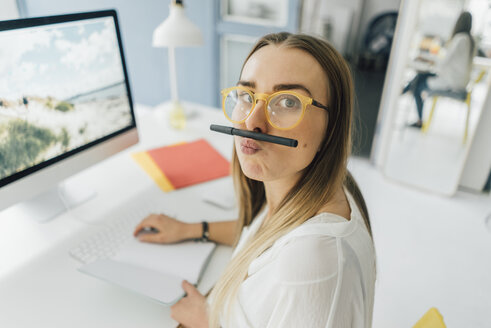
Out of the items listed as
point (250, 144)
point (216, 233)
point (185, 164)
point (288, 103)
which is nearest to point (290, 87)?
point (288, 103)

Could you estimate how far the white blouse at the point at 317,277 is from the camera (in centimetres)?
58

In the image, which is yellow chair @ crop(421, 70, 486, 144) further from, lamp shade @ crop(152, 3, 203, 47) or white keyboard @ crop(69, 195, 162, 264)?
white keyboard @ crop(69, 195, 162, 264)

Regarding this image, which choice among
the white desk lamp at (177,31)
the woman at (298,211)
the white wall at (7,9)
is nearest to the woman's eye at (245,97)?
the woman at (298,211)

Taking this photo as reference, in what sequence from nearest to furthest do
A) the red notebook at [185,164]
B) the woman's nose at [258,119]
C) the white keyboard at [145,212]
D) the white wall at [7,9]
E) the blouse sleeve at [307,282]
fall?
the blouse sleeve at [307,282] → the woman's nose at [258,119] → the white keyboard at [145,212] → the red notebook at [185,164] → the white wall at [7,9]

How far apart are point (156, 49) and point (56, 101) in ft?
7.46

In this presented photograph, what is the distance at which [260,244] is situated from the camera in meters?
0.74

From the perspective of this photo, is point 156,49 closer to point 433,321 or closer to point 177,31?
point 177,31

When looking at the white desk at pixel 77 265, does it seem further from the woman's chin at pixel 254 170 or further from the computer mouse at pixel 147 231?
the woman's chin at pixel 254 170

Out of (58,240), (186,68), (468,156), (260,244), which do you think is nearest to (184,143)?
(58,240)

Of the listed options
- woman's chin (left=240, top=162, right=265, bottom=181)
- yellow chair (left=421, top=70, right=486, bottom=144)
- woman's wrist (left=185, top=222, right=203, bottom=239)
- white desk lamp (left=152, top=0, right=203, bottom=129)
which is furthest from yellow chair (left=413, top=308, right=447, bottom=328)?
yellow chair (left=421, top=70, right=486, bottom=144)

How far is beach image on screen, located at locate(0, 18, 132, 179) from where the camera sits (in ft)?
2.74

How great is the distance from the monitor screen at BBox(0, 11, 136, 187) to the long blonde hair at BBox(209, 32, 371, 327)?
0.53m

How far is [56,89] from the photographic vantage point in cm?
92

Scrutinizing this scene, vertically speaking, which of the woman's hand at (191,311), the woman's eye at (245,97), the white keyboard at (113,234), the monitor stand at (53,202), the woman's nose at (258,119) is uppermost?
the woman's eye at (245,97)
